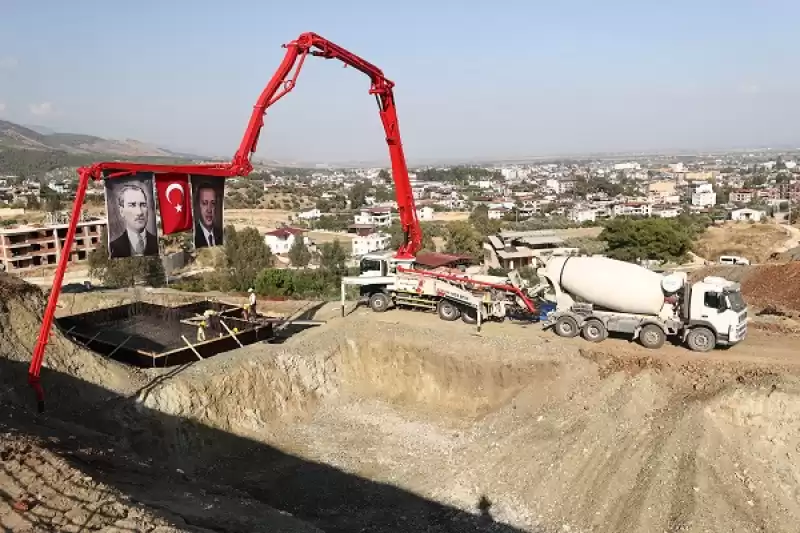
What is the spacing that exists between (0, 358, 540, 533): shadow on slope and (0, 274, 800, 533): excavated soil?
50mm

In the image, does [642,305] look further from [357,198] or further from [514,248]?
[357,198]

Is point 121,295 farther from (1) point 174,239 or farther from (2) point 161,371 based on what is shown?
(1) point 174,239

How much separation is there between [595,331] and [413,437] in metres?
6.83

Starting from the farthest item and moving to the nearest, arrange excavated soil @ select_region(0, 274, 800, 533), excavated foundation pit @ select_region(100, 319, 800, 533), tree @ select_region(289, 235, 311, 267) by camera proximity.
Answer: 1. tree @ select_region(289, 235, 311, 267)
2. excavated foundation pit @ select_region(100, 319, 800, 533)
3. excavated soil @ select_region(0, 274, 800, 533)

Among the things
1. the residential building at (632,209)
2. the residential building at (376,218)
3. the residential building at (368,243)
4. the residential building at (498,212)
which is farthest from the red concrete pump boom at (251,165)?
Answer: the residential building at (632,209)

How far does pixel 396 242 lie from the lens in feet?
218

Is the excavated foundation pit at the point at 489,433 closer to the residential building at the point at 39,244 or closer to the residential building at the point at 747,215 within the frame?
the residential building at the point at 39,244

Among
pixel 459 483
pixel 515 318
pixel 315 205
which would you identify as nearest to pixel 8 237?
pixel 515 318

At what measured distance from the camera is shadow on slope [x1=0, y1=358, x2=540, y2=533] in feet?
36.5

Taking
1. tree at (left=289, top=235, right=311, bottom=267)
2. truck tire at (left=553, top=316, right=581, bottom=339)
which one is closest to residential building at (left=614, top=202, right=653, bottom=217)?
tree at (left=289, top=235, right=311, bottom=267)

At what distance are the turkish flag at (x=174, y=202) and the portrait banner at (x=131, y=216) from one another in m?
0.27

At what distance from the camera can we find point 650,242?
5294cm

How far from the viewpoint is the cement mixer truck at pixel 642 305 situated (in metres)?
18.1

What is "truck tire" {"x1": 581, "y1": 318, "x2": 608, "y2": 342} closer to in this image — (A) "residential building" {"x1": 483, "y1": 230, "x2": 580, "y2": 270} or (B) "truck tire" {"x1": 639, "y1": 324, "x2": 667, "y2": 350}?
(B) "truck tire" {"x1": 639, "y1": 324, "x2": 667, "y2": 350}
